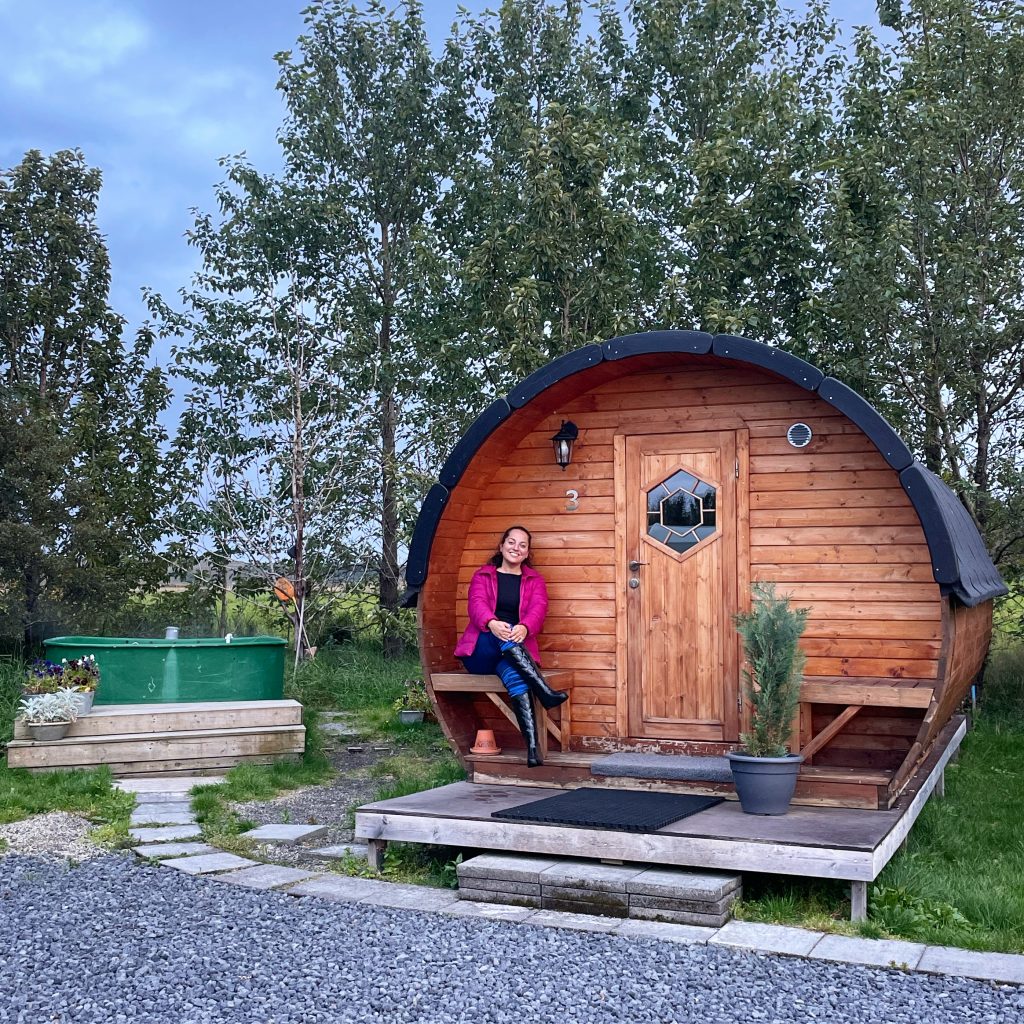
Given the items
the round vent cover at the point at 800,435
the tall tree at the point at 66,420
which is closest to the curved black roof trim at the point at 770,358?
the round vent cover at the point at 800,435

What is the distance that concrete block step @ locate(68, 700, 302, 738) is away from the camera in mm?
8500

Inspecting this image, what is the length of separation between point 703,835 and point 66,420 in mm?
11162

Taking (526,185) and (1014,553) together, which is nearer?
(1014,553)

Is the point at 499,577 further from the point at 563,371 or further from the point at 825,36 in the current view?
the point at 825,36

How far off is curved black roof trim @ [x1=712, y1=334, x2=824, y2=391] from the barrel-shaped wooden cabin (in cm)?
1

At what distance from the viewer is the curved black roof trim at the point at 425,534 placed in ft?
23.1

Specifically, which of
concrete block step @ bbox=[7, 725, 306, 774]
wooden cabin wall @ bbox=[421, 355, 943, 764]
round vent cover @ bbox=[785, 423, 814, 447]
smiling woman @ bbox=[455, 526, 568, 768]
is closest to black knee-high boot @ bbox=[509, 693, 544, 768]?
smiling woman @ bbox=[455, 526, 568, 768]

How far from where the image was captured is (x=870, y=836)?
16.9ft

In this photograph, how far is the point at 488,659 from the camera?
7.00 m

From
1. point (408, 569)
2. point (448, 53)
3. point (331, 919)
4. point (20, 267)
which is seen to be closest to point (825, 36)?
point (448, 53)

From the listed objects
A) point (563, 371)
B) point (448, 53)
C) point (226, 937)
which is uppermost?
point (448, 53)

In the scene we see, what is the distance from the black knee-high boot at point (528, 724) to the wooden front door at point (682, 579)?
2.33ft

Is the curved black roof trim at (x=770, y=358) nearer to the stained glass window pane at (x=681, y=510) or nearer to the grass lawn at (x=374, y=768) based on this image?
the stained glass window pane at (x=681, y=510)

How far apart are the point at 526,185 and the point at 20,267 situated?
258 inches
